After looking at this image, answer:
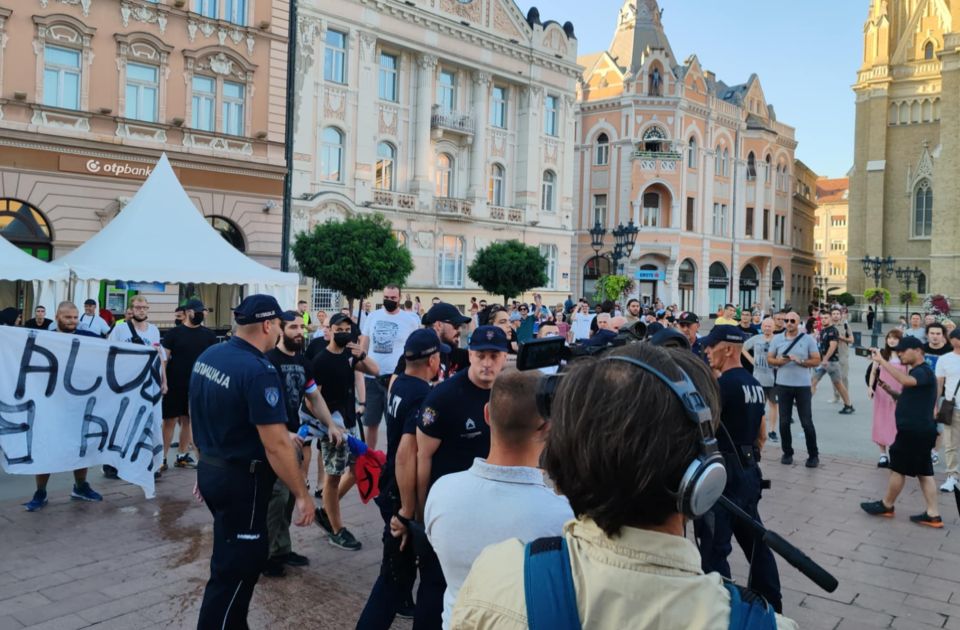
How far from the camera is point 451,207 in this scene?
35594 millimetres

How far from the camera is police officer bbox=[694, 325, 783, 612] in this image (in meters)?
4.45

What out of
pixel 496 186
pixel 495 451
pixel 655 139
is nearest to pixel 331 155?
pixel 496 186

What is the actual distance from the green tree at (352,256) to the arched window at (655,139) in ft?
95.0

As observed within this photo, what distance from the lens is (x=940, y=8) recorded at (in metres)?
51.6

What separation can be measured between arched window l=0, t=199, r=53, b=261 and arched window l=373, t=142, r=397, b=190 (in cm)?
1504

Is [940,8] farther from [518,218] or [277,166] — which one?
[277,166]

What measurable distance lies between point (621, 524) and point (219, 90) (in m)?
26.6

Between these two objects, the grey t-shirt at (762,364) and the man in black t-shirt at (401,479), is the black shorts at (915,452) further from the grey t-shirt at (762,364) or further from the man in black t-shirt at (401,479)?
the man in black t-shirt at (401,479)

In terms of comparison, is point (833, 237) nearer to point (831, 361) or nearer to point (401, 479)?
point (831, 361)

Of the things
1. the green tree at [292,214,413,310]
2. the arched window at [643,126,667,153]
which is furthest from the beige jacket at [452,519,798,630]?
the arched window at [643,126,667,153]

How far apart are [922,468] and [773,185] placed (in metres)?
55.7

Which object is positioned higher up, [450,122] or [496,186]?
[450,122]

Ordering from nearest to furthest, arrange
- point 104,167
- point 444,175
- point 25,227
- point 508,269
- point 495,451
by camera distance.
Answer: point 495,451, point 25,227, point 104,167, point 508,269, point 444,175

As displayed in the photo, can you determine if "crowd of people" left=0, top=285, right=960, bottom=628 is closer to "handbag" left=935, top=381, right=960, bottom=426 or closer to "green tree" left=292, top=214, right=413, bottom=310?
"handbag" left=935, top=381, right=960, bottom=426
